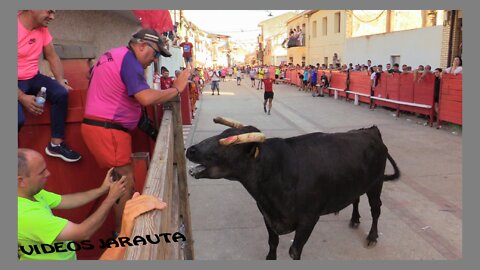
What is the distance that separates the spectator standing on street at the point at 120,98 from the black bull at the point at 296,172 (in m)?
0.53

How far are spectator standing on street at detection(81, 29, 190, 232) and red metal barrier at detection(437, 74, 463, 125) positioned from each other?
9.30 m

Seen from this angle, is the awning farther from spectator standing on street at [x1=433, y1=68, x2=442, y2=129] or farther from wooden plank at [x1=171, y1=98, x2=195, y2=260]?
spectator standing on street at [x1=433, y1=68, x2=442, y2=129]

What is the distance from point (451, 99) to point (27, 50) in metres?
10.3

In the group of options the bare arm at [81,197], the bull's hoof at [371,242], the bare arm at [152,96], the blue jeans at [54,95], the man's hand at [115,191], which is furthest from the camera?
the bull's hoof at [371,242]

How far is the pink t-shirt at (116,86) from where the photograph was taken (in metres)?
2.85

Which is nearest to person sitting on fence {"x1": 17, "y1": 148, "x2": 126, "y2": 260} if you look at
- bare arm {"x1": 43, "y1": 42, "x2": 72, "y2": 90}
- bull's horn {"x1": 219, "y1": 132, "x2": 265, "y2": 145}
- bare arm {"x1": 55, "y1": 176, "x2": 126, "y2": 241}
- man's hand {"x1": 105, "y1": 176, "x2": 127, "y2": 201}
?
bare arm {"x1": 55, "y1": 176, "x2": 126, "y2": 241}

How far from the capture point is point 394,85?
13.5 m

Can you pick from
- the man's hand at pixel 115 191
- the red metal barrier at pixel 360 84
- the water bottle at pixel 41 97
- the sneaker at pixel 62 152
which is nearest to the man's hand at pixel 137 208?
the man's hand at pixel 115 191

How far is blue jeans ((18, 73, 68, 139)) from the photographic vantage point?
3.09 metres

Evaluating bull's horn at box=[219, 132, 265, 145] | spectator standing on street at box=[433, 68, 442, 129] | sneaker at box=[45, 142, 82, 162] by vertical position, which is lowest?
sneaker at box=[45, 142, 82, 162]

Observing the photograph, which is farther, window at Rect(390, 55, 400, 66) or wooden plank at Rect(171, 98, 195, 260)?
window at Rect(390, 55, 400, 66)

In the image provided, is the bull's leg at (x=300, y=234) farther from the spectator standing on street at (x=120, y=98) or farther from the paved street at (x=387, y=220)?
the spectator standing on street at (x=120, y=98)

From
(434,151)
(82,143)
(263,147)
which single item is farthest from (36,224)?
(434,151)

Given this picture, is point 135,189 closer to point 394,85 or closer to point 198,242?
point 198,242
